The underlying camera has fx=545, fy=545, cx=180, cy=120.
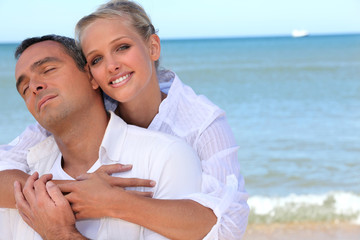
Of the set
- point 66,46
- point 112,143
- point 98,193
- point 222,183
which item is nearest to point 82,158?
point 112,143

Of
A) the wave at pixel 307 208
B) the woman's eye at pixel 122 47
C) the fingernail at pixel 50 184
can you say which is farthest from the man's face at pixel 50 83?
the wave at pixel 307 208

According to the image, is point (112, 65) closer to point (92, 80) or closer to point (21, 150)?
point (92, 80)

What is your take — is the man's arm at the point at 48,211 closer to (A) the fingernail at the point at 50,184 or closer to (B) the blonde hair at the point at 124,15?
(A) the fingernail at the point at 50,184

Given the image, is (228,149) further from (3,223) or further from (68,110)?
(3,223)

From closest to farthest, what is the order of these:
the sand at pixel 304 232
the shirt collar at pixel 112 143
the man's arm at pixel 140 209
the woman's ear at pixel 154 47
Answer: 1. the man's arm at pixel 140 209
2. the shirt collar at pixel 112 143
3. the woman's ear at pixel 154 47
4. the sand at pixel 304 232

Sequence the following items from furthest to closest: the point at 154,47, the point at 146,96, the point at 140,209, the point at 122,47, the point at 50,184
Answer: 1. the point at 154,47
2. the point at 146,96
3. the point at 122,47
4. the point at 50,184
5. the point at 140,209

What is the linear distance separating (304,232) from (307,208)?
774mm

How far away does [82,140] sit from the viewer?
8.80 feet

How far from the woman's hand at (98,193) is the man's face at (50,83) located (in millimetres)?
378

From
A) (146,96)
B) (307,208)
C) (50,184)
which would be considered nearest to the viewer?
(50,184)

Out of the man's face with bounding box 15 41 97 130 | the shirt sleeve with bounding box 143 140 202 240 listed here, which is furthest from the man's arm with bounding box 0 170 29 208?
the shirt sleeve with bounding box 143 140 202 240

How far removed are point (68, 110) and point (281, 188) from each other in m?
5.00

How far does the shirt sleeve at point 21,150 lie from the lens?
9.26ft

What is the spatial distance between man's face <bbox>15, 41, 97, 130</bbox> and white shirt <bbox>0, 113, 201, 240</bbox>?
0.71 ft
